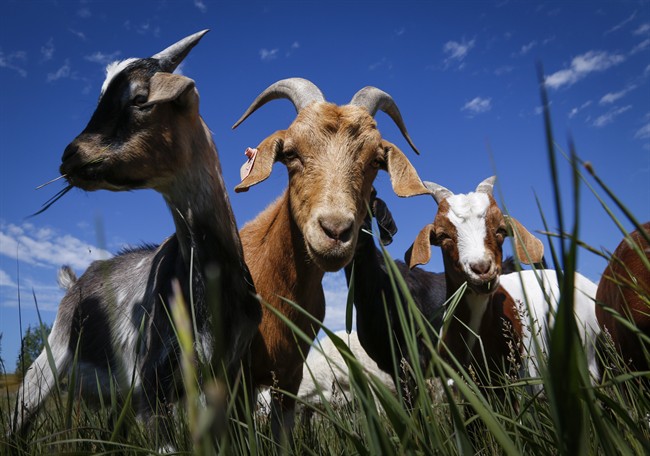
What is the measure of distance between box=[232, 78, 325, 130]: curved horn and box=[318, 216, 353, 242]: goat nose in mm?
1710

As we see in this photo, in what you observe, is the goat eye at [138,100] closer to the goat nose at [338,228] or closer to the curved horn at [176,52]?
the curved horn at [176,52]

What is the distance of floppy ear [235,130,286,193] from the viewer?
12.1ft

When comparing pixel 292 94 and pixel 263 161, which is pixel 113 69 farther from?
pixel 292 94

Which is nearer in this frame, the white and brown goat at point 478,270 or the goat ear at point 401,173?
the goat ear at point 401,173

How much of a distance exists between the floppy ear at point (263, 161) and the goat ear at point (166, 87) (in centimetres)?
70

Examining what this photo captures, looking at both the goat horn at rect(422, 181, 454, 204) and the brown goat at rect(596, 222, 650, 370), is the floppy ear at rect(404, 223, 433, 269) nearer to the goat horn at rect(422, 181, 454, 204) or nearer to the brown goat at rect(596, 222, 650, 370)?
the goat horn at rect(422, 181, 454, 204)

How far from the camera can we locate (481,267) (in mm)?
4180

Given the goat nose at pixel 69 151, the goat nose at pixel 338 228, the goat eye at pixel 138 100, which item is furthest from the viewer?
the goat eye at pixel 138 100

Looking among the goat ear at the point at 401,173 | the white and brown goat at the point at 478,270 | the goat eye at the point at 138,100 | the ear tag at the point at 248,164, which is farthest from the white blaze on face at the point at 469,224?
the goat eye at the point at 138,100

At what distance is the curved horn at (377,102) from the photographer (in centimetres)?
469

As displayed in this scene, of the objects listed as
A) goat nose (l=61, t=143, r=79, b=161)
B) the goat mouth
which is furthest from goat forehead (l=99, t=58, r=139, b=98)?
the goat mouth

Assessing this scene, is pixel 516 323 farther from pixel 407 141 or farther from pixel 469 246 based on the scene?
pixel 407 141

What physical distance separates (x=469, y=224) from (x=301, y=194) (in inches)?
74.8

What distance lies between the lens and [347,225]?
292 cm
